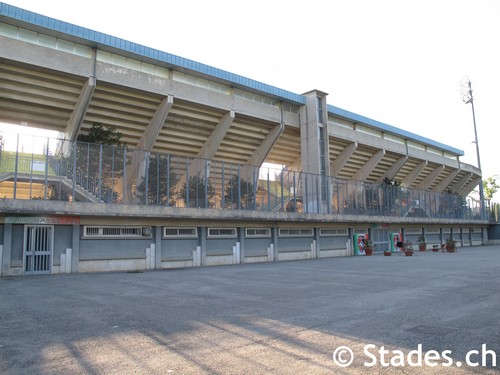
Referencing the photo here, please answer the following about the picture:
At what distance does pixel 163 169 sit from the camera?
19656mm

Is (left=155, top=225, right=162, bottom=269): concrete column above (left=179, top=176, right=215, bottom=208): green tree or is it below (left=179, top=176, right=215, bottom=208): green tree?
below

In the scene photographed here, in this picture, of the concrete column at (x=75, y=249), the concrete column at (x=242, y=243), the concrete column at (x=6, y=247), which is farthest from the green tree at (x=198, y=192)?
the concrete column at (x=6, y=247)

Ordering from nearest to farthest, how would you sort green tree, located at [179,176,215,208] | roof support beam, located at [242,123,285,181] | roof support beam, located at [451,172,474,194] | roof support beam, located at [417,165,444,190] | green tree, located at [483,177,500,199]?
green tree, located at [179,176,215,208], roof support beam, located at [242,123,285,181], roof support beam, located at [417,165,444,190], roof support beam, located at [451,172,474,194], green tree, located at [483,177,500,199]

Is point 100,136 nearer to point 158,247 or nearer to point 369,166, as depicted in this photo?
point 158,247

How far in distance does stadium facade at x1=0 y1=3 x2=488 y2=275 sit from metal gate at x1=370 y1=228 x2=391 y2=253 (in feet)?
0.48

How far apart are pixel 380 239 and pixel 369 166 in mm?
9840

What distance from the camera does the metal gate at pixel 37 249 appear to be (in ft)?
53.7

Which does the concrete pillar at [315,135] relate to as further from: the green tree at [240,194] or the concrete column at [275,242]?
the green tree at [240,194]

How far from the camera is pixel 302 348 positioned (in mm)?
5516

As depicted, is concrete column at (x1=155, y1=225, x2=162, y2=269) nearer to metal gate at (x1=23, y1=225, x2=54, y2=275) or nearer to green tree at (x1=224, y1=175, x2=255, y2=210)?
green tree at (x1=224, y1=175, x2=255, y2=210)

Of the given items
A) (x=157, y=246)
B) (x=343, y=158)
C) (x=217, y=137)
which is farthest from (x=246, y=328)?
(x=343, y=158)

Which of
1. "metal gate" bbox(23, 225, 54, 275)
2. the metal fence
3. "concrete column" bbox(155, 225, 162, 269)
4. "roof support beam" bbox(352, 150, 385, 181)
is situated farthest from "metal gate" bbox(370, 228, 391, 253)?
"metal gate" bbox(23, 225, 54, 275)

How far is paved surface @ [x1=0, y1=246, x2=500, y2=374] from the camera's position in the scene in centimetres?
491

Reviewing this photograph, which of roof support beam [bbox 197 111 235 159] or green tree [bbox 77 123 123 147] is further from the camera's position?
roof support beam [bbox 197 111 235 159]
